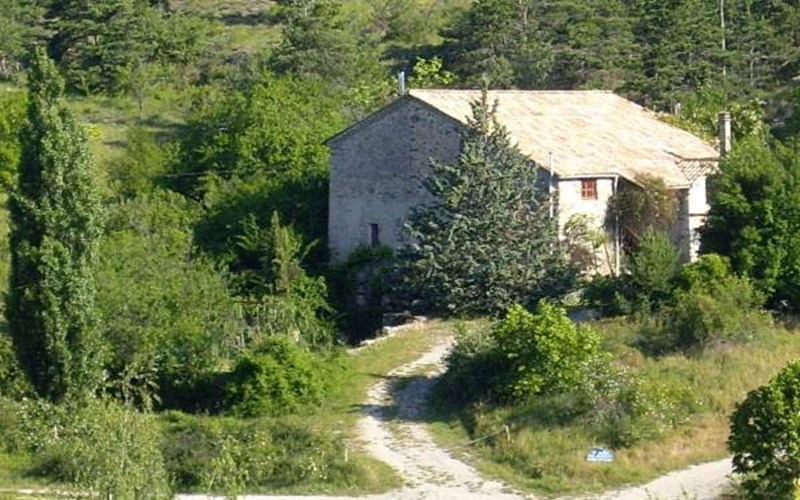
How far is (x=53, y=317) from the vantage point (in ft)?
87.7

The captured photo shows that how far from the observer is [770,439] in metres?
20.3

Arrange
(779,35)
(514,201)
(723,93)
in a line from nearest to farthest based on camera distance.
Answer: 1. (514,201)
2. (723,93)
3. (779,35)

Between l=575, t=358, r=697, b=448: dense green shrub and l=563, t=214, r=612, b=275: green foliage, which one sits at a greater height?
l=563, t=214, r=612, b=275: green foliage

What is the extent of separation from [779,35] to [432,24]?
16.9 metres

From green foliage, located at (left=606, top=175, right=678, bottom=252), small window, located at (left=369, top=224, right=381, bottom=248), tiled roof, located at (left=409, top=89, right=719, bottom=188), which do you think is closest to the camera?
green foliage, located at (left=606, top=175, right=678, bottom=252)

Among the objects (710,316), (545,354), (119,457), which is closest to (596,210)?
(710,316)

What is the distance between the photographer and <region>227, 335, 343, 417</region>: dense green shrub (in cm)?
2695

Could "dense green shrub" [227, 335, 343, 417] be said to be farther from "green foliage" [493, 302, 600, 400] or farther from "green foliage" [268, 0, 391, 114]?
"green foliage" [268, 0, 391, 114]

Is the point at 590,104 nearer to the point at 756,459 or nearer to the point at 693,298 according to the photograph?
the point at 693,298

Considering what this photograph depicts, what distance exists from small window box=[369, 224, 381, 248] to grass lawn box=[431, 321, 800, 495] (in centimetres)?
1112

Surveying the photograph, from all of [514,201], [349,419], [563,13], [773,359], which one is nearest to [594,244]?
[514,201]

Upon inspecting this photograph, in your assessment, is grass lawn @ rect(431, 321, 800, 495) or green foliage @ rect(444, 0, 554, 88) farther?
green foliage @ rect(444, 0, 554, 88)

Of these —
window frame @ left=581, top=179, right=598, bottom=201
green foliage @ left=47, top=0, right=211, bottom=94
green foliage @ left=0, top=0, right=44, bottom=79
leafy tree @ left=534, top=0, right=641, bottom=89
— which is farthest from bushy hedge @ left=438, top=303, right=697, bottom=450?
green foliage @ left=0, top=0, right=44, bottom=79

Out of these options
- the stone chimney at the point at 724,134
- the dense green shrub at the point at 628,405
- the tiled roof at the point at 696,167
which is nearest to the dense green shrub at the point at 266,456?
the dense green shrub at the point at 628,405
